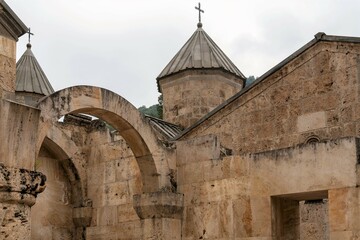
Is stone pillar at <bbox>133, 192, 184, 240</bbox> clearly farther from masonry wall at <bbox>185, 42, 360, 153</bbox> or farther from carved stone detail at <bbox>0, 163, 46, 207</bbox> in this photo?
carved stone detail at <bbox>0, 163, 46, 207</bbox>

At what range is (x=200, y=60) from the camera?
49.7 feet

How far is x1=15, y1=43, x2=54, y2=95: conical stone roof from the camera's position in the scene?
1632 cm

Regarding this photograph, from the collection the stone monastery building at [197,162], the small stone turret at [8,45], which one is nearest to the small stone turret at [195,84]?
the stone monastery building at [197,162]

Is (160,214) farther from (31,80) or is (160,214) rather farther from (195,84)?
(31,80)

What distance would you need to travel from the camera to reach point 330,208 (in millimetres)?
6746

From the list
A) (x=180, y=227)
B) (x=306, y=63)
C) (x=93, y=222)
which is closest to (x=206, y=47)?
(x=306, y=63)

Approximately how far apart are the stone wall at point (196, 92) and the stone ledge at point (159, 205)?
22.2 feet

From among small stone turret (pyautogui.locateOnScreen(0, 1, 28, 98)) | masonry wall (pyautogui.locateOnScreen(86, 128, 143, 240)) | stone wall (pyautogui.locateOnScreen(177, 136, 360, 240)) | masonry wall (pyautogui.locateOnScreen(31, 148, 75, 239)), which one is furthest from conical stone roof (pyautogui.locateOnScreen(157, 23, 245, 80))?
small stone turret (pyautogui.locateOnScreen(0, 1, 28, 98))

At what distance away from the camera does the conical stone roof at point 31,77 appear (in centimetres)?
1632

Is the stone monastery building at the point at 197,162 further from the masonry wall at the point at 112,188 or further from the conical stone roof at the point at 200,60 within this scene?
the conical stone roof at the point at 200,60

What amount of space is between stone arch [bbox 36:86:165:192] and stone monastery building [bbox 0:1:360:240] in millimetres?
16

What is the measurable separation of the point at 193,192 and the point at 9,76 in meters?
3.60

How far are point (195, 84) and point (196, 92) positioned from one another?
0.80 feet

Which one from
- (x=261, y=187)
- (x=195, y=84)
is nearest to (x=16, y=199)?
(x=261, y=187)
